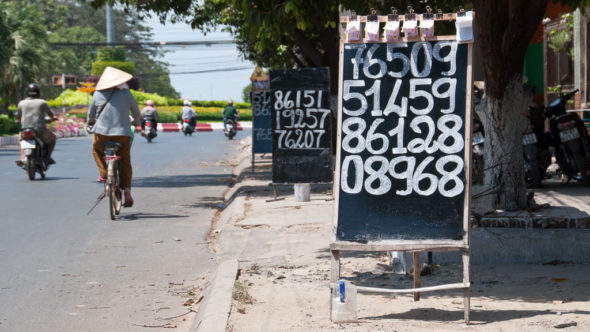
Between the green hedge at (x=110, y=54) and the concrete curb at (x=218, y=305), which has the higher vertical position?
the green hedge at (x=110, y=54)

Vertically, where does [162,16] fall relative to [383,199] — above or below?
above

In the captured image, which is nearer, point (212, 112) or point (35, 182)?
point (35, 182)

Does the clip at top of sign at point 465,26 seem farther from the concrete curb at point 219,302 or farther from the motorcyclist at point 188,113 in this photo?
the motorcyclist at point 188,113

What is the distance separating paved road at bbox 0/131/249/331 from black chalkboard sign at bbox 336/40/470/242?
1.68 m

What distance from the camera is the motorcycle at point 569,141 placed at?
11336 millimetres

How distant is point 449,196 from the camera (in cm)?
554

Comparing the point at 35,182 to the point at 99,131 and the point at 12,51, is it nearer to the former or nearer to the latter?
the point at 99,131

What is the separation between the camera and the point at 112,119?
11.6 metres

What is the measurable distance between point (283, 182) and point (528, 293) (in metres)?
6.65

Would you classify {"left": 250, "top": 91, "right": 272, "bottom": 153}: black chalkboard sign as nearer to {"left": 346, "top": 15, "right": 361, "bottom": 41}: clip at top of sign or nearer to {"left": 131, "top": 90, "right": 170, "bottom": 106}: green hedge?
{"left": 346, "top": 15, "right": 361, "bottom": 41}: clip at top of sign

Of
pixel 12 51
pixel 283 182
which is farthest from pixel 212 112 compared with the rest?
pixel 283 182

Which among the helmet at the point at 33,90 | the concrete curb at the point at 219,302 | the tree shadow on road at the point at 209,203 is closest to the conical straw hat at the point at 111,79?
the tree shadow on road at the point at 209,203

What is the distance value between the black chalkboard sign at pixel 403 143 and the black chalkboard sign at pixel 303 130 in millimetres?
6821

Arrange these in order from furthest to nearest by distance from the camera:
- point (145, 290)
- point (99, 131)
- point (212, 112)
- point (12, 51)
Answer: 1. point (212, 112)
2. point (12, 51)
3. point (99, 131)
4. point (145, 290)
